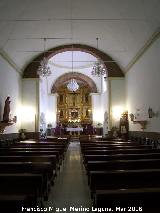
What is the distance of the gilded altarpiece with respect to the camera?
2691cm

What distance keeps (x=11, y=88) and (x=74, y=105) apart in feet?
42.9

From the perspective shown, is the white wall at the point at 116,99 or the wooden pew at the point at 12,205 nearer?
the wooden pew at the point at 12,205

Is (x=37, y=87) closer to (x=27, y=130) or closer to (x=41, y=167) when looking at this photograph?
(x=27, y=130)

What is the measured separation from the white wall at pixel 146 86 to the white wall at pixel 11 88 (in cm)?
686

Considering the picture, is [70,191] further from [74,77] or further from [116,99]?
[74,77]

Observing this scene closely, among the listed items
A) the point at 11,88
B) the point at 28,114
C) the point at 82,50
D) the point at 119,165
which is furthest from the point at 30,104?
the point at 119,165

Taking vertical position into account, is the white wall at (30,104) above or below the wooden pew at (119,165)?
above

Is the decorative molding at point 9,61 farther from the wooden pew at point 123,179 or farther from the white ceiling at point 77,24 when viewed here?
the wooden pew at point 123,179

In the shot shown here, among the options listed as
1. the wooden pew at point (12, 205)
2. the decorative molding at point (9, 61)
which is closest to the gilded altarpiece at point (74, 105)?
the decorative molding at point (9, 61)

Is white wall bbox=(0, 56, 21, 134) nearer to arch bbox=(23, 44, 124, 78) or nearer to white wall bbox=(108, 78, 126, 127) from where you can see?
arch bbox=(23, 44, 124, 78)

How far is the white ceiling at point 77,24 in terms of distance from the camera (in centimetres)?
1079

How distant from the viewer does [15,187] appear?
368cm

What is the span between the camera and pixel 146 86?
12.9m

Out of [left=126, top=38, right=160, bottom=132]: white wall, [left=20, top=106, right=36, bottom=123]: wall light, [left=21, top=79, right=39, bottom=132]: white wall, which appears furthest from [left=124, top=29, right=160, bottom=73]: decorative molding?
[left=20, top=106, right=36, bottom=123]: wall light
